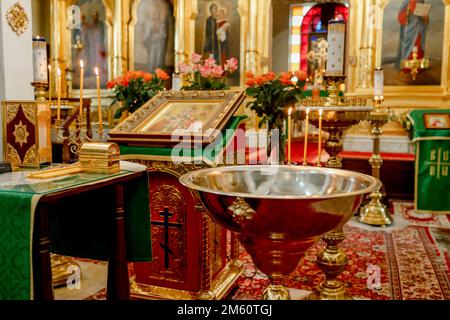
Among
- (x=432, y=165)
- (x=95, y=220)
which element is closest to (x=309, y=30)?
(x=432, y=165)

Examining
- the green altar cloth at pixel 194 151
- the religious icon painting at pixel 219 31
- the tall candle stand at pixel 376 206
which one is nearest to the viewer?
the green altar cloth at pixel 194 151

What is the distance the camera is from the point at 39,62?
2.76 meters

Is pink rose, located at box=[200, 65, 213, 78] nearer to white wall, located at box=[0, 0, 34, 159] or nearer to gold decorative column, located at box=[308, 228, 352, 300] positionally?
white wall, located at box=[0, 0, 34, 159]

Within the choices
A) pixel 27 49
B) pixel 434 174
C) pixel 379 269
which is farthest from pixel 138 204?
pixel 434 174

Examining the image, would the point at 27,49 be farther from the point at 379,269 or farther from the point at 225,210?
the point at 379,269

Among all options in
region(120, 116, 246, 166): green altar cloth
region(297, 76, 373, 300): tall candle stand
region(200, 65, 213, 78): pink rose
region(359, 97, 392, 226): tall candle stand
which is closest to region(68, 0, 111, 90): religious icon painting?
region(359, 97, 392, 226): tall candle stand

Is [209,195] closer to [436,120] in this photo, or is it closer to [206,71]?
[206,71]

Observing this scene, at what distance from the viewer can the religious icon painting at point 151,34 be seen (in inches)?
364

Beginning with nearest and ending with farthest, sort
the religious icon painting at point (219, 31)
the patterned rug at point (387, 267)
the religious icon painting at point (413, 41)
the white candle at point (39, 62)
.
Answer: the white candle at point (39, 62) < the patterned rug at point (387, 267) < the religious icon painting at point (413, 41) < the religious icon painting at point (219, 31)

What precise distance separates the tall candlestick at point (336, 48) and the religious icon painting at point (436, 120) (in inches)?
106

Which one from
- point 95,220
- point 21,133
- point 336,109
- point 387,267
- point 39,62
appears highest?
point 39,62

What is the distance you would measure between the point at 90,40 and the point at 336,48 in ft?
26.3

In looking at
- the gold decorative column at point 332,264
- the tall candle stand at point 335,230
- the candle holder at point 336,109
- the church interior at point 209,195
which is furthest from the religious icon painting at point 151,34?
the gold decorative column at point 332,264

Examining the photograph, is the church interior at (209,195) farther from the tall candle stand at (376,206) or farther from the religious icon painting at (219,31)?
the religious icon painting at (219,31)
